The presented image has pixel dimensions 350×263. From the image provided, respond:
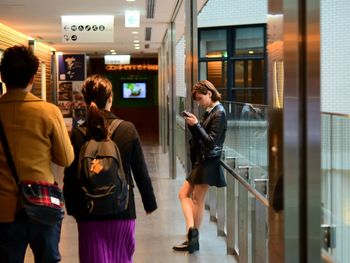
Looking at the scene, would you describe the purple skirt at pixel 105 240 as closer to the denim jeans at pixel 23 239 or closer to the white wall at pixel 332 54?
the denim jeans at pixel 23 239

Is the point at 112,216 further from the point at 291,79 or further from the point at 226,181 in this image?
the point at 226,181

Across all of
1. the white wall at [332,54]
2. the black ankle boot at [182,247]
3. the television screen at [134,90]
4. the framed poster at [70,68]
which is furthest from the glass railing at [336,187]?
the television screen at [134,90]

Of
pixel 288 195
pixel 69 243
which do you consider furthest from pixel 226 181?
pixel 288 195

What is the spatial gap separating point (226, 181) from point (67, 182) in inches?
107

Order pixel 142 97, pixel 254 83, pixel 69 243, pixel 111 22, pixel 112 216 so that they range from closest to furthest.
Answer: pixel 112 216
pixel 69 243
pixel 111 22
pixel 254 83
pixel 142 97

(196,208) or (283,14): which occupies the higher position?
(283,14)

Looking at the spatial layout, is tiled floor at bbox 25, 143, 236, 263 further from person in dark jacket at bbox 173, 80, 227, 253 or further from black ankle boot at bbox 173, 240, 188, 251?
person in dark jacket at bbox 173, 80, 227, 253

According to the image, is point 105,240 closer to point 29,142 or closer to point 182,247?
point 29,142

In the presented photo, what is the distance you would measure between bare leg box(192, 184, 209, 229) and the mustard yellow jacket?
2.43m

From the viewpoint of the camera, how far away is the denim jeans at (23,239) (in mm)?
2949

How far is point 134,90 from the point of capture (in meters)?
31.0

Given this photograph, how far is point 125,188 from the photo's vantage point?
10.2ft

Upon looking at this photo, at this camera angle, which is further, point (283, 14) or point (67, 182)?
point (67, 182)

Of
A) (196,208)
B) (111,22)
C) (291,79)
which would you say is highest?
(111,22)
